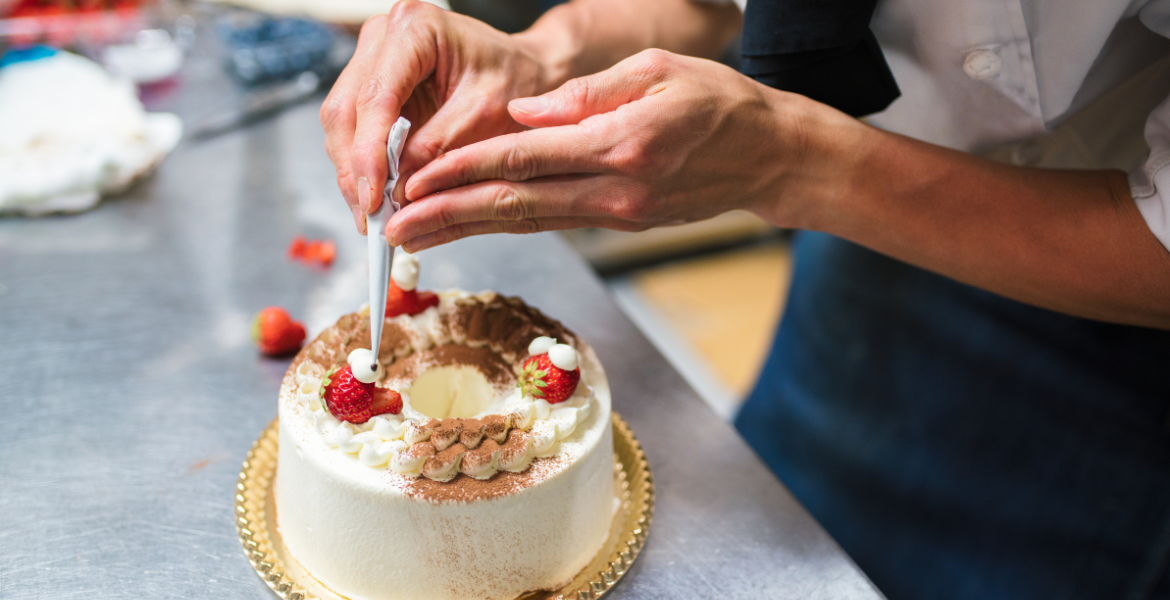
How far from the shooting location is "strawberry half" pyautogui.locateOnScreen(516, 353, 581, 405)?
122 centimetres

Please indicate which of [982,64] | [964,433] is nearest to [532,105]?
[982,64]

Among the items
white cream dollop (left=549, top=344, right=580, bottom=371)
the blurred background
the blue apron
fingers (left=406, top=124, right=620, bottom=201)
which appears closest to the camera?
fingers (left=406, top=124, right=620, bottom=201)

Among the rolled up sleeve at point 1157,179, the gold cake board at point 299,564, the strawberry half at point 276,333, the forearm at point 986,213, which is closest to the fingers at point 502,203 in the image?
the forearm at point 986,213

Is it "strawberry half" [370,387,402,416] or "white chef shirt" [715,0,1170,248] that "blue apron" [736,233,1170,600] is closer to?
"white chef shirt" [715,0,1170,248]

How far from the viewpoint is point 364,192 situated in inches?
45.8

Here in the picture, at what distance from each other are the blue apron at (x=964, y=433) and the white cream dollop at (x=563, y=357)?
3.28ft

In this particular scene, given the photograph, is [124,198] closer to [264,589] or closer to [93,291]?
[93,291]

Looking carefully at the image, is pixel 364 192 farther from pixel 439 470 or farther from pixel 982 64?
pixel 982 64

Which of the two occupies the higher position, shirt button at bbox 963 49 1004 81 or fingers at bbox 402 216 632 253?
shirt button at bbox 963 49 1004 81

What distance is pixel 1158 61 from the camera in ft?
4.27

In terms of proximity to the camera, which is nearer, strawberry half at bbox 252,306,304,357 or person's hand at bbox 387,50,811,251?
person's hand at bbox 387,50,811,251

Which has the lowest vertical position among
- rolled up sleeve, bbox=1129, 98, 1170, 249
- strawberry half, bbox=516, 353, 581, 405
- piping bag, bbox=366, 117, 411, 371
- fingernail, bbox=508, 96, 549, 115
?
strawberry half, bbox=516, 353, 581, 405

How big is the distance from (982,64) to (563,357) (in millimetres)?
788

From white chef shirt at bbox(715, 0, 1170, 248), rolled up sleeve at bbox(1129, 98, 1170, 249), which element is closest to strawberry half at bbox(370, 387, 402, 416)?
white chef shirt at bbox(715, 0, 1170, 248)
